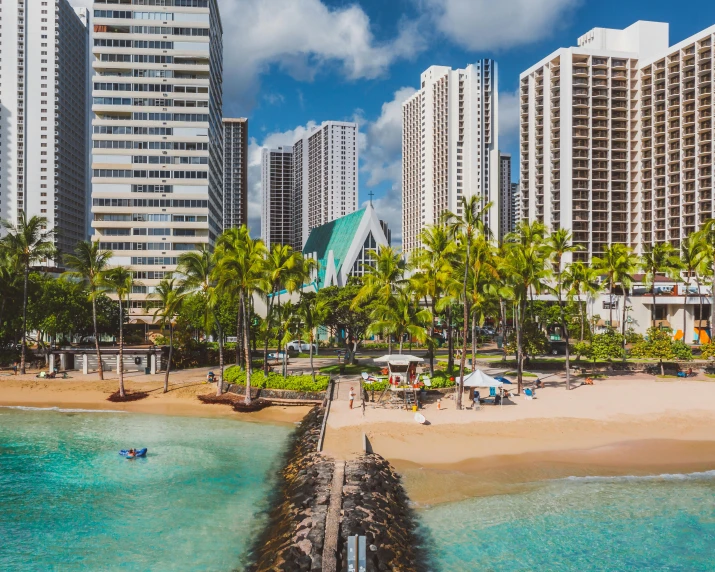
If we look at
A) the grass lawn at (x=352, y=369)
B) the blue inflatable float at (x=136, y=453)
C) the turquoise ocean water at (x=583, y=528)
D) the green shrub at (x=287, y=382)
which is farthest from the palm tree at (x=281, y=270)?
the turquoise ocean water at (x=583, y=528)

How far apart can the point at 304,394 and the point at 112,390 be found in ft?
56.6

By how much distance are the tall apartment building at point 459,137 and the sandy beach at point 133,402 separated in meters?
123

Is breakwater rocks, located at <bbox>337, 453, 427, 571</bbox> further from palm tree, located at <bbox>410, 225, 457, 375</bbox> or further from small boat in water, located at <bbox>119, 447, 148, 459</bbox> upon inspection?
palm tree, located at <bbox>410, 225, 457, 375</bbox>

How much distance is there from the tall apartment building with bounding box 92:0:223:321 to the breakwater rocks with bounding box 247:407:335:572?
Answer: 6091 cm

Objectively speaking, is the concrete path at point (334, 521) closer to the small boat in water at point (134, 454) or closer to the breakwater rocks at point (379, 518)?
the breakwater rocks at point (379, 518)

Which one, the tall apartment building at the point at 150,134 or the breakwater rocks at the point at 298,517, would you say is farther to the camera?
the tall apartment building at the point at 150,134

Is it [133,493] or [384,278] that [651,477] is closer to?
[133,493]

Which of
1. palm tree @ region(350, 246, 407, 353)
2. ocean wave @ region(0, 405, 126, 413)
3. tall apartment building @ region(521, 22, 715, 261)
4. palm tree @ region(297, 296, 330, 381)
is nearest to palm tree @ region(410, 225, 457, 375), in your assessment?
palm tree @ region(350, 246, 407, 353)

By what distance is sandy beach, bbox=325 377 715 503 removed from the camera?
24859 mm

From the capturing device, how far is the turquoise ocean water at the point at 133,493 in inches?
725

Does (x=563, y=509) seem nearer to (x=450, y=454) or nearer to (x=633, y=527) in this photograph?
(x=633, y=527)

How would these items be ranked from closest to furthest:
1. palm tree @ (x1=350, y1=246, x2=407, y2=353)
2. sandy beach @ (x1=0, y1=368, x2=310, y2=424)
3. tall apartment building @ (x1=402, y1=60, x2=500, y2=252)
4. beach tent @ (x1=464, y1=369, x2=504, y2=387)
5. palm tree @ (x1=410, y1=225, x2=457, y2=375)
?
beach tent @ (x1=464, y1=369, x2=504, y2=387)
sandy beach @ (x1=0, y1=368, x2=310, y2=424)
palm tree @ (x1=410, y1=225, x2=457, y2=375)
palm tree @ (x1=350, y1=246, x2=407, y2=353)
tall apartment building @ (x1=402, y1=60, x2=500, y2=252)

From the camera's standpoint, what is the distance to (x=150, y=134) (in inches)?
3216

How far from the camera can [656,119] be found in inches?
4488
